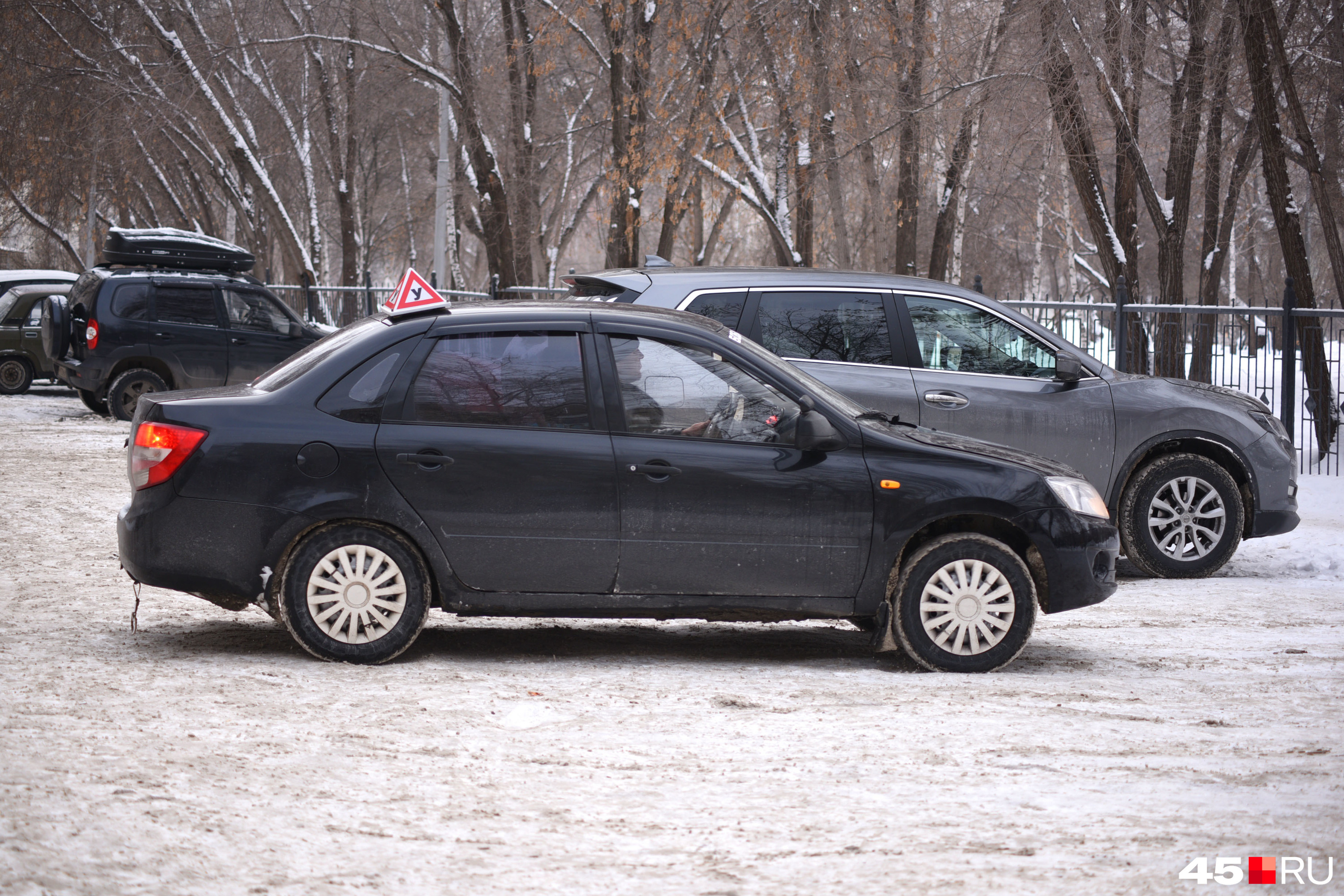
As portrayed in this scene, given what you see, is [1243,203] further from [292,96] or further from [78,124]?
[78,124]

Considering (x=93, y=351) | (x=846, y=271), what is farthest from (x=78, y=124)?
(x=846, y=271)

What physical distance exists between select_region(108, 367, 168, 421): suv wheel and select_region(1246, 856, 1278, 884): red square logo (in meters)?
16.0

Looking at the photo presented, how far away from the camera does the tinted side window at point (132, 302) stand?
57.2 ft

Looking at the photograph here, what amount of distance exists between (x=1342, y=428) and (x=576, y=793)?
41.1 feet

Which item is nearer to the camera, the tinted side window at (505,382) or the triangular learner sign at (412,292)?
the tinted side window at (505,382)

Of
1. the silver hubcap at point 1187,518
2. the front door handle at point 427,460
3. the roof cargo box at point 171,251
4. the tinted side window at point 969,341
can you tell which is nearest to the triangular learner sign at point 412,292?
the front door handle at point 427,460

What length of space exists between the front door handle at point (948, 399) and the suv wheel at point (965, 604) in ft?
8.22

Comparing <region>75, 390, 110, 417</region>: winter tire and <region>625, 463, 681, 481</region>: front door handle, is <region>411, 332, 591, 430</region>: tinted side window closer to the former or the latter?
<region>625, 463, 681, 481</region>: front door handle

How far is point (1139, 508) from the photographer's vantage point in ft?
29.7

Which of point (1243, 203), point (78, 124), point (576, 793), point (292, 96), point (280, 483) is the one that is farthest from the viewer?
point (1243, 203)

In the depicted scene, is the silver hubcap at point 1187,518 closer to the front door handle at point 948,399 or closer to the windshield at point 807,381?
the front door handle at point 948,399

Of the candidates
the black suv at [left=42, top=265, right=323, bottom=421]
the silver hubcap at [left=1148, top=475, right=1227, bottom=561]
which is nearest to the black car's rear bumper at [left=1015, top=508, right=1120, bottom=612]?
the silver hubcap at [left=1148, top=475, right=1227, bottom=561]
